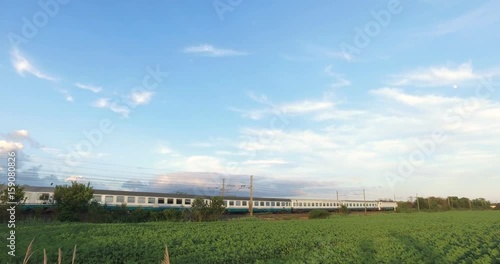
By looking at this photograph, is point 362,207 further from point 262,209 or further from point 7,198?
point 7,198

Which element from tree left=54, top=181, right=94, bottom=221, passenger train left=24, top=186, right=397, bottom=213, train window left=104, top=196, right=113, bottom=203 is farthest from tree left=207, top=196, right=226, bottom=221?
tree left=54, top=181, right=94, bottom=221

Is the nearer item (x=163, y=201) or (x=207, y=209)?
(x=207, y=209)

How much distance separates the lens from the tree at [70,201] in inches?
1219

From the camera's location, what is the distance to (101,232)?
18.2 m

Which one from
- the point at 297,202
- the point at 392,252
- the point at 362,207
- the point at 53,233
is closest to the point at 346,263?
the point at 392,252

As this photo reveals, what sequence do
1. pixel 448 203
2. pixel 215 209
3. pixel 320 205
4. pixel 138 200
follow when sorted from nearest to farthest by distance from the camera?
pixel 138 200, pixel 215 209, pixel 320 205, pixel 448 203

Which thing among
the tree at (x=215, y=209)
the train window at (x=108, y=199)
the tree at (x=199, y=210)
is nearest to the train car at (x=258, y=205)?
the tree at (x=215, y=209)

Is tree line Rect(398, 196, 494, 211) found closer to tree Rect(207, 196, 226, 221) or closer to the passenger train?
→ the passenger train

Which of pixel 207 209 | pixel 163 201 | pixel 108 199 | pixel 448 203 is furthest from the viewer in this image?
pixel 448 203

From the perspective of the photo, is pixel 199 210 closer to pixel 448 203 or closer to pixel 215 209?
pixel 215 209

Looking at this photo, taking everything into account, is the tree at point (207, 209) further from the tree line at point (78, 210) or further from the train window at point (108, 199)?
the train window at point (108, 199)

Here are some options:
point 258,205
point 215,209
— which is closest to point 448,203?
point 258,205

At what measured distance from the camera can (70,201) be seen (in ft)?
102

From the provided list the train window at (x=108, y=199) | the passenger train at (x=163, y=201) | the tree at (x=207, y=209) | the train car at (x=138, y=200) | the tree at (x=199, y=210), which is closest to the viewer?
the train car at (x=138, y=200)
